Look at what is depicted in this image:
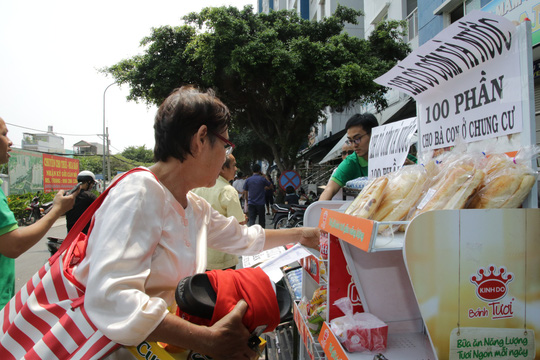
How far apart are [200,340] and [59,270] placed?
50 centimetres

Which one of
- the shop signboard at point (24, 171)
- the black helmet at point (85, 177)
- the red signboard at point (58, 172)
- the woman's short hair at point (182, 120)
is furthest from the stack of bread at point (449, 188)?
the red signboard at point (58, 172)

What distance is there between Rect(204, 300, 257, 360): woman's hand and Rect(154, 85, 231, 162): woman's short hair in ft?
1.99

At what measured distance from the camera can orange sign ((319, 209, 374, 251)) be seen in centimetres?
107

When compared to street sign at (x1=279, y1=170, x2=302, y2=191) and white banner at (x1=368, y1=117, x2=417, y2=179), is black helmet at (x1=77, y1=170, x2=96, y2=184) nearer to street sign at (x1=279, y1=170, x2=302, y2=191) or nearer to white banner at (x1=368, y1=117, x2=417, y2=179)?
white banner at (x1=368, y1=117, x2=417, y2=179)

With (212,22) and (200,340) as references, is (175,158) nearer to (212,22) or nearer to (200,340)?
(200,340)

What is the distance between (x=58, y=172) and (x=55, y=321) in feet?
68.5

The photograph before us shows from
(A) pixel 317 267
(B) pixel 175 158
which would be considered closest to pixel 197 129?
(B) pixel 175 158

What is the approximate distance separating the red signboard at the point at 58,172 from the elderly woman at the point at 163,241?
17987 millimetres

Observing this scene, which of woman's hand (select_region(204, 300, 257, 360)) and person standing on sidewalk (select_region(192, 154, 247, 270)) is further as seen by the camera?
person standing on sidewalk (select_region(192, 154, 247, 270))

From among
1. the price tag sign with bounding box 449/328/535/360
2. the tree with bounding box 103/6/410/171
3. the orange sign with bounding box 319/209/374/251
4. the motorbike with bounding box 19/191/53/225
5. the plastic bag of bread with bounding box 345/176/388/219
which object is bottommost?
the motorbike with bounding box 19/191/53/225

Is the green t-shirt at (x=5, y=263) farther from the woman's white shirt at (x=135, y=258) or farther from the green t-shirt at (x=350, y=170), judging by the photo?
the green t-shirt at (x=350, y=170)

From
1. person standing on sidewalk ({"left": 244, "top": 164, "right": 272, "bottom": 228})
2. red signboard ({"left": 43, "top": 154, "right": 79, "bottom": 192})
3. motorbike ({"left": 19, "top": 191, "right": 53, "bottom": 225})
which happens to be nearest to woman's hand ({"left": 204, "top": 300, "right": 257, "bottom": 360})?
person standing on sidewalk ({"left": 244, "top": 164, "right": 272, "bottom": 228})

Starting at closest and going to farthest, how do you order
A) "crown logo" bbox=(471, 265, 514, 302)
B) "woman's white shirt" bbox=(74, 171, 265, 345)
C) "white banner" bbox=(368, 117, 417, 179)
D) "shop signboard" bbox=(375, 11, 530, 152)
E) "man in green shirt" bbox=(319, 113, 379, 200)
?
"woman's white shirt" bbox=(74, 171, 265, 345) → "crown logo" bbox=(471, 265, 514, 302) → "shop signboard" bbox=(375, 11, 530, 152) → "white banner" bbox=(368, 117, 417, 179) → "man in green shirt" bbox=(319, 113, 379, 200)

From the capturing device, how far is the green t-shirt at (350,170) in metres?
3.11
